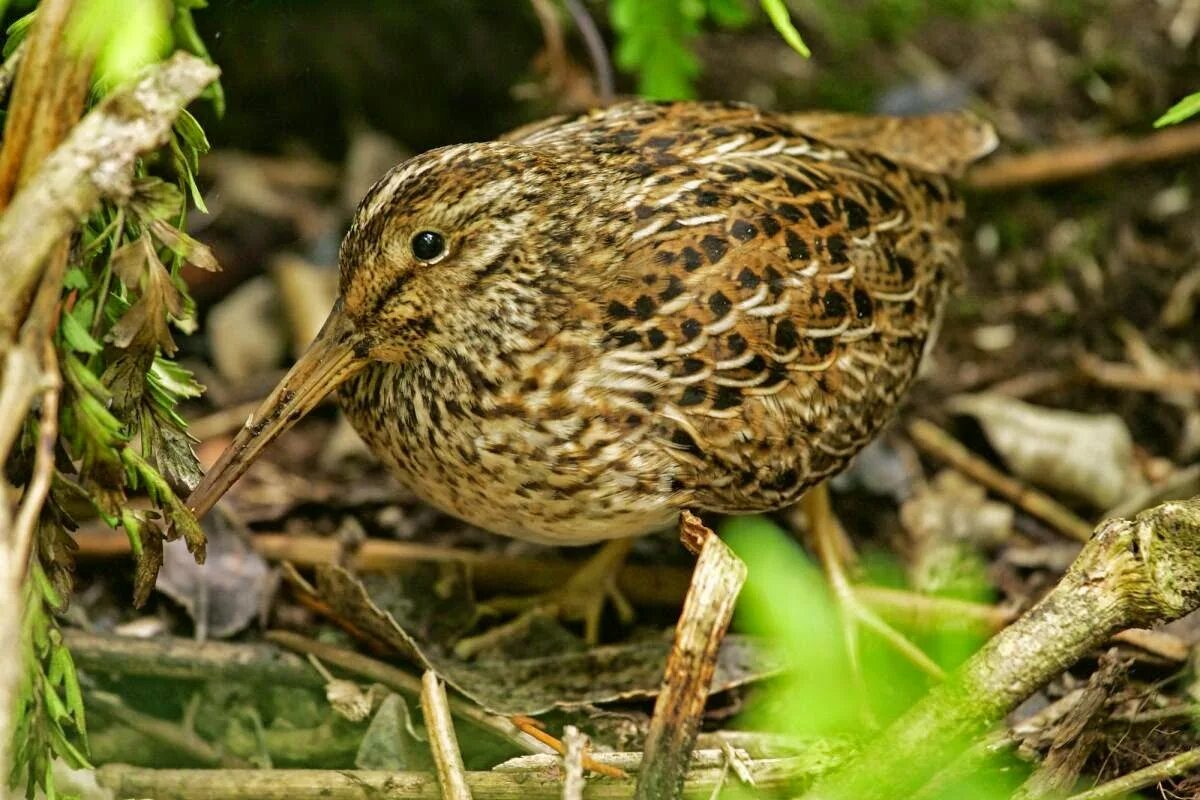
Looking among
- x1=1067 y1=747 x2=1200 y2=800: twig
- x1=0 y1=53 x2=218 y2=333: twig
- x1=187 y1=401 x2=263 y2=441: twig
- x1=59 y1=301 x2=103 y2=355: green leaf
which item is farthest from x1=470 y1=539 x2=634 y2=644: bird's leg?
x1=0 y1=53 x2=218 y2=333: twig

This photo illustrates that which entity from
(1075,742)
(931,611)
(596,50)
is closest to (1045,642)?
(1075,742)

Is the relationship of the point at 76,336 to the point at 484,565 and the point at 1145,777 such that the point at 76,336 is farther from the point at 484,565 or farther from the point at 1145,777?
the point at 1145,777

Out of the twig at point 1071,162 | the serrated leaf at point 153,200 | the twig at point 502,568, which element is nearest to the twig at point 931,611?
the twig at point 502,568

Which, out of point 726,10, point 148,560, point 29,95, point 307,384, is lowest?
point 148,560

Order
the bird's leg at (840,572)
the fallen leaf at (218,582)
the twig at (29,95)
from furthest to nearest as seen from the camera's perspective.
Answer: the bird's leg at (840,572) < the fallen leaf at (218,582) < the twig at (29,95)

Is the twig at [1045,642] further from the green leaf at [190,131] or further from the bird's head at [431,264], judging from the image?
the green leaf at [190,131]

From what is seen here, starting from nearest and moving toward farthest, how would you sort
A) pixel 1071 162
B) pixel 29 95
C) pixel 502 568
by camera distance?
pixel 29 95 < pixel 502 568 < pixel 1071 162

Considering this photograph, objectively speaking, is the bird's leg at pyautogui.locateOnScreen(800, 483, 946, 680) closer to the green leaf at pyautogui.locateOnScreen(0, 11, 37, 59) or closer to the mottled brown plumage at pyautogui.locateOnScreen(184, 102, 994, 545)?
Result: the mottled brown plumage at pyautogui.locateOnScreen(184, 102, 994, 545)
